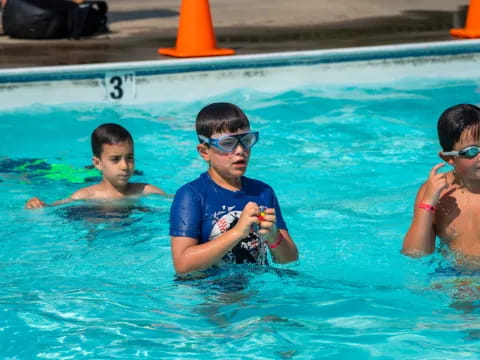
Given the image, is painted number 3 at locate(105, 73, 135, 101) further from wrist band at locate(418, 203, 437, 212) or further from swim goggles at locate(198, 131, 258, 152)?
wrist band at locate(418, 203, 437, 212)

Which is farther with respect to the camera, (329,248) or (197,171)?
(197,171)

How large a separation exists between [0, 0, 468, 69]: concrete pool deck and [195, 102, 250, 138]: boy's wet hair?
5.92 m

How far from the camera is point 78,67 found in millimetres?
9516

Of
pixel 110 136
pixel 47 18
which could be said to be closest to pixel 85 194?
pixel 110 136

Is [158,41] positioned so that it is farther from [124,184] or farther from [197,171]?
[124,184]

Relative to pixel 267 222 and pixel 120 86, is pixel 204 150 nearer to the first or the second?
pixel 267 222

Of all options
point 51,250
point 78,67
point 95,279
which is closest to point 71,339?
point 95,279

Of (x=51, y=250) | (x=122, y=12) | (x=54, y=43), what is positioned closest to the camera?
(x=51, y=250)

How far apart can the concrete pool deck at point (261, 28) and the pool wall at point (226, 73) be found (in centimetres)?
62

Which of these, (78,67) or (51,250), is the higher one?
(78,67)

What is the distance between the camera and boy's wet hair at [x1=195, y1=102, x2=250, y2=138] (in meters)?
4.53

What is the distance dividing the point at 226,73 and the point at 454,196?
222 inches

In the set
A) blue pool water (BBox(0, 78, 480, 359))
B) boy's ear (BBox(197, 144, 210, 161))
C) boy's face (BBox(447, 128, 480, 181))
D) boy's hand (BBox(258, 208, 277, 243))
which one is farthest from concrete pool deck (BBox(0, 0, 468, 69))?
boy's hand (BBox(258, 208, 277, 243))

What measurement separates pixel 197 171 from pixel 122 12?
730 cm
